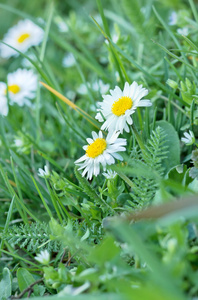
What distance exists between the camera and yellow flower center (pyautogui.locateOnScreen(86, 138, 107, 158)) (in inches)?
34.2

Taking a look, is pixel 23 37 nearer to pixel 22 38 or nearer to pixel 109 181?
pixel 22 38

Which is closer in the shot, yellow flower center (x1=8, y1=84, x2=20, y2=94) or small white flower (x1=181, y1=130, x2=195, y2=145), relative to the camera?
small white flower (x1=181, y1=130, x2=195, y2=145)

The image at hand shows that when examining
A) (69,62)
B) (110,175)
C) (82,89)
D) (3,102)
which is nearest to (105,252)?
(110,175)

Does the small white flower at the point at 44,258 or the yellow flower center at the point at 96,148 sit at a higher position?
the yellow flower center at the point at 96,148

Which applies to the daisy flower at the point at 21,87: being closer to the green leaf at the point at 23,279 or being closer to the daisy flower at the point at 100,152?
the daisy flower at the point at 100,152

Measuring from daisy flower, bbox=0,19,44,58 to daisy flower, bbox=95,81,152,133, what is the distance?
1143 mm

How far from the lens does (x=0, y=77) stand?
2061mm

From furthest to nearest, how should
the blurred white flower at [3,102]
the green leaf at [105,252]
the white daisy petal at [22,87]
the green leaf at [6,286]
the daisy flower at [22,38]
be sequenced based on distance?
the daisy flower at [22,38], the white daisy petal at [22,87], the blurred white flower at [3,102], the green leaf at [6,286], the green leaf at [105,252]

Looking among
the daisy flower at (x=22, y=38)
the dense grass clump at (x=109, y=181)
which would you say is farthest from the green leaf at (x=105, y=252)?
the daisy flower at (x=22, y=38)

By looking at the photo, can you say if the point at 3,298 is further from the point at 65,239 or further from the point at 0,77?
the point at 0,77

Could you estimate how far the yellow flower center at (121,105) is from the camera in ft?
2.88

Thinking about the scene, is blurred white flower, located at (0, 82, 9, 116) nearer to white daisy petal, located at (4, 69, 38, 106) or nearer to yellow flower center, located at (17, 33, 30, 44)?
white daisy petal, located at (4, 69, 38, 106)

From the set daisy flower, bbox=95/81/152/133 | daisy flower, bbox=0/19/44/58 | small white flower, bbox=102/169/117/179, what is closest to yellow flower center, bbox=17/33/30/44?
daisy flower, bbox=0/19/44/58

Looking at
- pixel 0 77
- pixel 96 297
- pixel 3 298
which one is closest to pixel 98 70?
pixel 0 77
